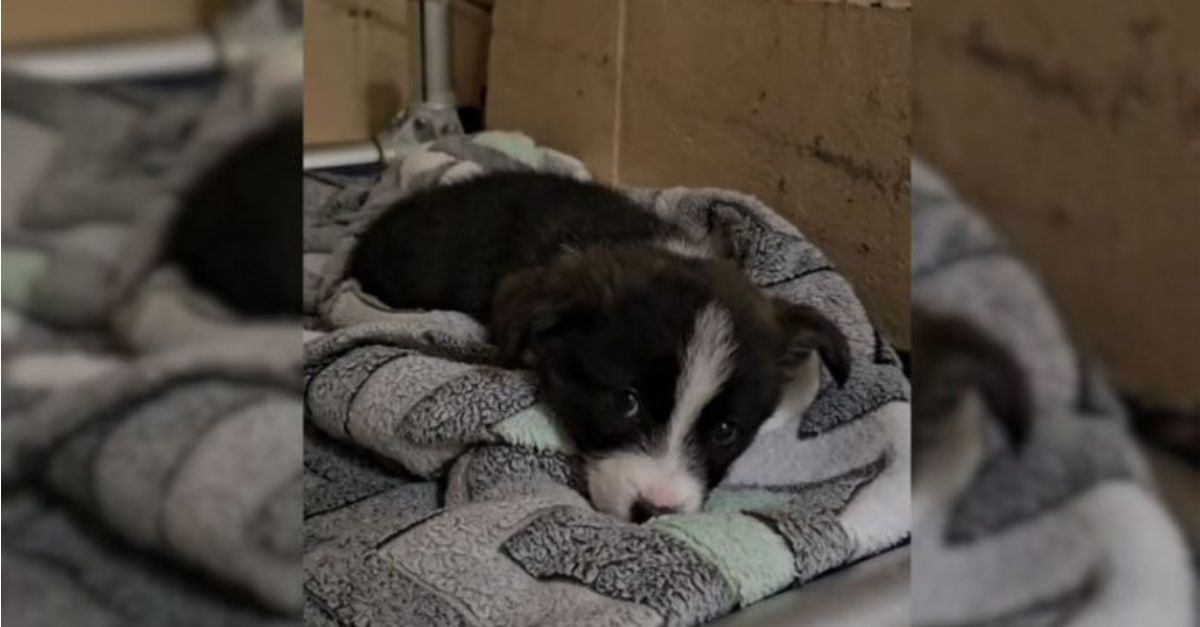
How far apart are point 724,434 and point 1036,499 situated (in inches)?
37.5

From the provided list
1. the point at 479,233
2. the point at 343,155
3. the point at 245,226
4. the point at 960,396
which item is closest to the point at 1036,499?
the point at 960,396

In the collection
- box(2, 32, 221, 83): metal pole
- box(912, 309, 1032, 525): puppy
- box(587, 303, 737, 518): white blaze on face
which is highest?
box(2, 32, 221, 83): metal pole

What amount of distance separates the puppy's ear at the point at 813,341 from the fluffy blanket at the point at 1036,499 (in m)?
0.96

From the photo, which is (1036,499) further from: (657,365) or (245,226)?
(657,365)

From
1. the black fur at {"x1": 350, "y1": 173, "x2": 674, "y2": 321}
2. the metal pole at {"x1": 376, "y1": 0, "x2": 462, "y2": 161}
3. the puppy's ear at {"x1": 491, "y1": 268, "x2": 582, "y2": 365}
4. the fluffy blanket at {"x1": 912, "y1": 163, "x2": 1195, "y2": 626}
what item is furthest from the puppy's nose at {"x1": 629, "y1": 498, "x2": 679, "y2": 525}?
the metal pole at {"x1": 376, "y1": 0, "x2": 462, "y2": 161}

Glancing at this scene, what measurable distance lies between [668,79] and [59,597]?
1.75 meters

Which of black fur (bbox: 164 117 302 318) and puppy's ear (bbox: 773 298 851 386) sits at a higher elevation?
black fur (bbox: 164 117 302 318)

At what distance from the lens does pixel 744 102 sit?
191 cm

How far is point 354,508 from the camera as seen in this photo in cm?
133

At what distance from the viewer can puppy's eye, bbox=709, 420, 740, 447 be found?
139 cm

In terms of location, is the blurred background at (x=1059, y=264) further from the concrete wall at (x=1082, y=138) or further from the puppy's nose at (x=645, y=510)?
the puppy's nose at (x=645, y=510)

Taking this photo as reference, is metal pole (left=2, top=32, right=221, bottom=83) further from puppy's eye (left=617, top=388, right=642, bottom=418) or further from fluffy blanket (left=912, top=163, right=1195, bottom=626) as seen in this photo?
puppy's eye (left=617, top=388, right=642, bottom=418)

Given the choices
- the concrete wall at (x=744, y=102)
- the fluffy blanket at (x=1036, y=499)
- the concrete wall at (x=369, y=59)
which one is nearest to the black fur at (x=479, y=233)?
the concrete wall at (x=744, y=102)

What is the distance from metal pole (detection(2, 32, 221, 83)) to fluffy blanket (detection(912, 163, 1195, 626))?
21 centimetres
